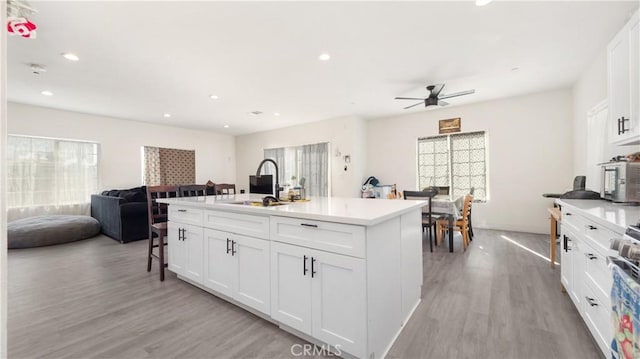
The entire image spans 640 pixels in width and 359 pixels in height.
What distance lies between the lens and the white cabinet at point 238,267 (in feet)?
6.50

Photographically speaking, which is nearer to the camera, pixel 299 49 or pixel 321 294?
pixel 321 294

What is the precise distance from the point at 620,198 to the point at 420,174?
14.2 feet

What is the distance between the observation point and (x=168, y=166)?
24.4 ft

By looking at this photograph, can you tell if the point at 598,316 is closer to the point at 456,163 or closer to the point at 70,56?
the point at 456,163

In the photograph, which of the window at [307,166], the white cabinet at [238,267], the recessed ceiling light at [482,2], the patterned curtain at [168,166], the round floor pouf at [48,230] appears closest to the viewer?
the white cabinet at [238,267]

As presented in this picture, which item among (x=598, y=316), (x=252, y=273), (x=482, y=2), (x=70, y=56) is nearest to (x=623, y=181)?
(x=598, y=316)

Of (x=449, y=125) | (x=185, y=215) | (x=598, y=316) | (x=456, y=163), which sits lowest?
(x=598, y=316)

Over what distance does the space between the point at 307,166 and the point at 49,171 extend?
584cm

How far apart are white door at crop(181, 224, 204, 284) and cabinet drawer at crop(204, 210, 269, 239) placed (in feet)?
0.78

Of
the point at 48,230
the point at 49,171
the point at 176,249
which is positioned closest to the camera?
the point at 176,249

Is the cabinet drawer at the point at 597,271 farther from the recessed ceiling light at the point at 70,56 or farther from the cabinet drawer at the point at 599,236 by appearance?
the recessed ceiling light at the point at 70,56

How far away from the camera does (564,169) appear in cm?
480

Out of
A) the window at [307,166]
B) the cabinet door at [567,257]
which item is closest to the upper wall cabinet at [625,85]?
the cabinet door at [567,257]

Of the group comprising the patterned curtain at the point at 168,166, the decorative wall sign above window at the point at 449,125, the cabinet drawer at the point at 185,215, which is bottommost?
the cabinet drawer at the point at 185,215
